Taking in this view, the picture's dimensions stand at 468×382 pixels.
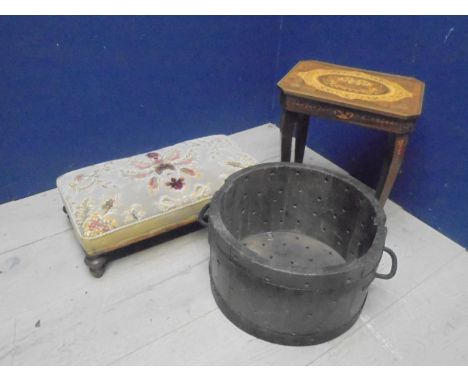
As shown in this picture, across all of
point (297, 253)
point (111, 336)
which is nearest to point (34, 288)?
point (111, 336)

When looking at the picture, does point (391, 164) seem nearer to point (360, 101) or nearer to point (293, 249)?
point (360, 101)

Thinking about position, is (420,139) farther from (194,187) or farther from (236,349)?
(236,349)

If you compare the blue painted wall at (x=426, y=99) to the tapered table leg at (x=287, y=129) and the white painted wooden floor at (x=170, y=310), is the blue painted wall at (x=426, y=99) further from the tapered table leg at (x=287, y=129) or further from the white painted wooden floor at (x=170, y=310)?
the tapered table leg at (x=287, y=129)

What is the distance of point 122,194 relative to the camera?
1070 mm

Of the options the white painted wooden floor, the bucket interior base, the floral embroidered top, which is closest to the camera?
the white painted wooden floor

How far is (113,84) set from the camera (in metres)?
1.35

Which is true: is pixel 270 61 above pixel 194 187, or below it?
above

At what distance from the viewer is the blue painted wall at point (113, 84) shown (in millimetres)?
1201

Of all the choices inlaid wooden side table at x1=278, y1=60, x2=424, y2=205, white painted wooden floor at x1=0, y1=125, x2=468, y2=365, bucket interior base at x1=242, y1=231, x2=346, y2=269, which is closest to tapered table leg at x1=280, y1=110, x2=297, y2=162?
inlaid wooden side table at x1=278, y1=60, x2=424, y2=205

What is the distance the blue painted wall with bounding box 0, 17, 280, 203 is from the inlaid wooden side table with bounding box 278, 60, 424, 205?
45cm

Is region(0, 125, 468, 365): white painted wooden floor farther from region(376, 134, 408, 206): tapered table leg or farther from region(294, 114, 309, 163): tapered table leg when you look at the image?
region(294, 114, 309, 163): tapered table leg

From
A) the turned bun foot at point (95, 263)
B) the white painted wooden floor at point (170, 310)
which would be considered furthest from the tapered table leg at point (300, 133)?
the turned bun foot at point (95, 263)

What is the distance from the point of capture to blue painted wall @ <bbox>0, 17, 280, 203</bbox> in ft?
3.94

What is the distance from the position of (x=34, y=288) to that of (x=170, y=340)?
0.40 m
